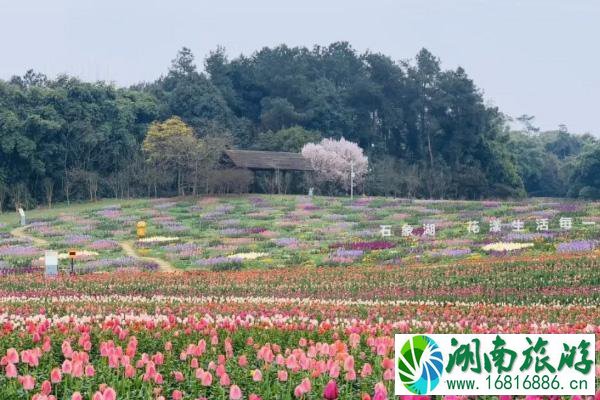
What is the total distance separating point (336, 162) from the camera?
65.4m

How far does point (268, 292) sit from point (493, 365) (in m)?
15.4

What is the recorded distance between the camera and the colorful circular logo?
6.13 meters

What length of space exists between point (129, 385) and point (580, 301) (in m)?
13.5

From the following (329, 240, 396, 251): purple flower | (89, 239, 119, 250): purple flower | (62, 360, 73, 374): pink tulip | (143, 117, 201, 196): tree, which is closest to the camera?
(62, 360, 73, 374): pink tulip

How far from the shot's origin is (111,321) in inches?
438

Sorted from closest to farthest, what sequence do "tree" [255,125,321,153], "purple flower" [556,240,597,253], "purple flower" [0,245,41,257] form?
"purple flower" [556,240,597,253] < "purple flower" [0,245,41,257] < "tree" [255,125,321,153]

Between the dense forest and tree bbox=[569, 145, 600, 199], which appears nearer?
the dense forest

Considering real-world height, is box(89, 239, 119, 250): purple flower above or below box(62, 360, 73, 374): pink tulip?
below

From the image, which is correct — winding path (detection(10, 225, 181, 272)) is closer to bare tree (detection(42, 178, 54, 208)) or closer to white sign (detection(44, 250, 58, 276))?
white sign (detection(44, 250, 58, 276))

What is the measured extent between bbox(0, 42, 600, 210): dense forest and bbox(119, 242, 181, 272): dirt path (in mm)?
20579

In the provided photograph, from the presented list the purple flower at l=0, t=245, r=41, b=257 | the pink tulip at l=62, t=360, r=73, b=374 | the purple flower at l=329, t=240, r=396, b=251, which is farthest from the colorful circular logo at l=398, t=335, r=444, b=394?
the purple flower at l=0, t=245, r=41, b=257

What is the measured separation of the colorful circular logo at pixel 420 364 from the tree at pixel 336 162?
56647 mm

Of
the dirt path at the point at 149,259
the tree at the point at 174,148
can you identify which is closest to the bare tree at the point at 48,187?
the tree at the point at 174,148

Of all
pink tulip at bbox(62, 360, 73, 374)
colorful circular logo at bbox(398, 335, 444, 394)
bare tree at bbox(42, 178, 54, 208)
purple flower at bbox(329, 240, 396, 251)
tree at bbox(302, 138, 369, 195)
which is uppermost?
tree at bbox(302, 138, 369, 195)
